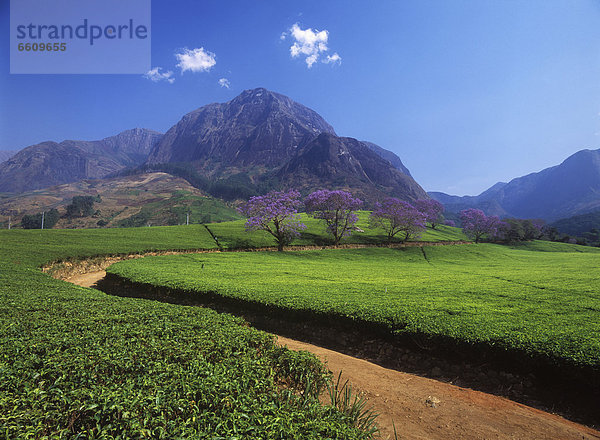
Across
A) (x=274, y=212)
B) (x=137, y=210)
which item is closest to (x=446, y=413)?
(x=274, y=212)

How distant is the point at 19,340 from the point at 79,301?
4943mm

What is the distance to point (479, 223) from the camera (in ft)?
227

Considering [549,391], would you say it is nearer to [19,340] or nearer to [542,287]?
[542,287]

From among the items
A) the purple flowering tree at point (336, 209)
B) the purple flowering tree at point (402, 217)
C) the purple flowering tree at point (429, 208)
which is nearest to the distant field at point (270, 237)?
the purple flowering tree at point (336, 209)

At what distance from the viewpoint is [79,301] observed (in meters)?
10.5

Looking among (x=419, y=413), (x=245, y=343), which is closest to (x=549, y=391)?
(x=419, y=413)

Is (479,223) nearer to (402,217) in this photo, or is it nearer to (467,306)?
(402,217)

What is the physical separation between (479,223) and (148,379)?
81764mm

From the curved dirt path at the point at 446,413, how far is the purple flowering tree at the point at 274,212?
33.5 m

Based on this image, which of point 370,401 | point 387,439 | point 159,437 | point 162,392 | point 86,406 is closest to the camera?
point 159,437

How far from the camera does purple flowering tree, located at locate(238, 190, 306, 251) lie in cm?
4109

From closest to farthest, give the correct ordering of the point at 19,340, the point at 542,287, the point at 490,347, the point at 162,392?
the point at 162,392 → the point at 19,340 → the point at 490,347 → the point at 542,287

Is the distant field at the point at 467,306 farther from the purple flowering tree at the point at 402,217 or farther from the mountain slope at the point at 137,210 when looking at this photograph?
the mountain slope at the point at 137,210

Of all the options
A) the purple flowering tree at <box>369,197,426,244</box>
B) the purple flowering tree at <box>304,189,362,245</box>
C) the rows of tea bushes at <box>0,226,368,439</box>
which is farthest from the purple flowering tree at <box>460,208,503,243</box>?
the rows of tea bushes at <box>0,226,368,439</box>
